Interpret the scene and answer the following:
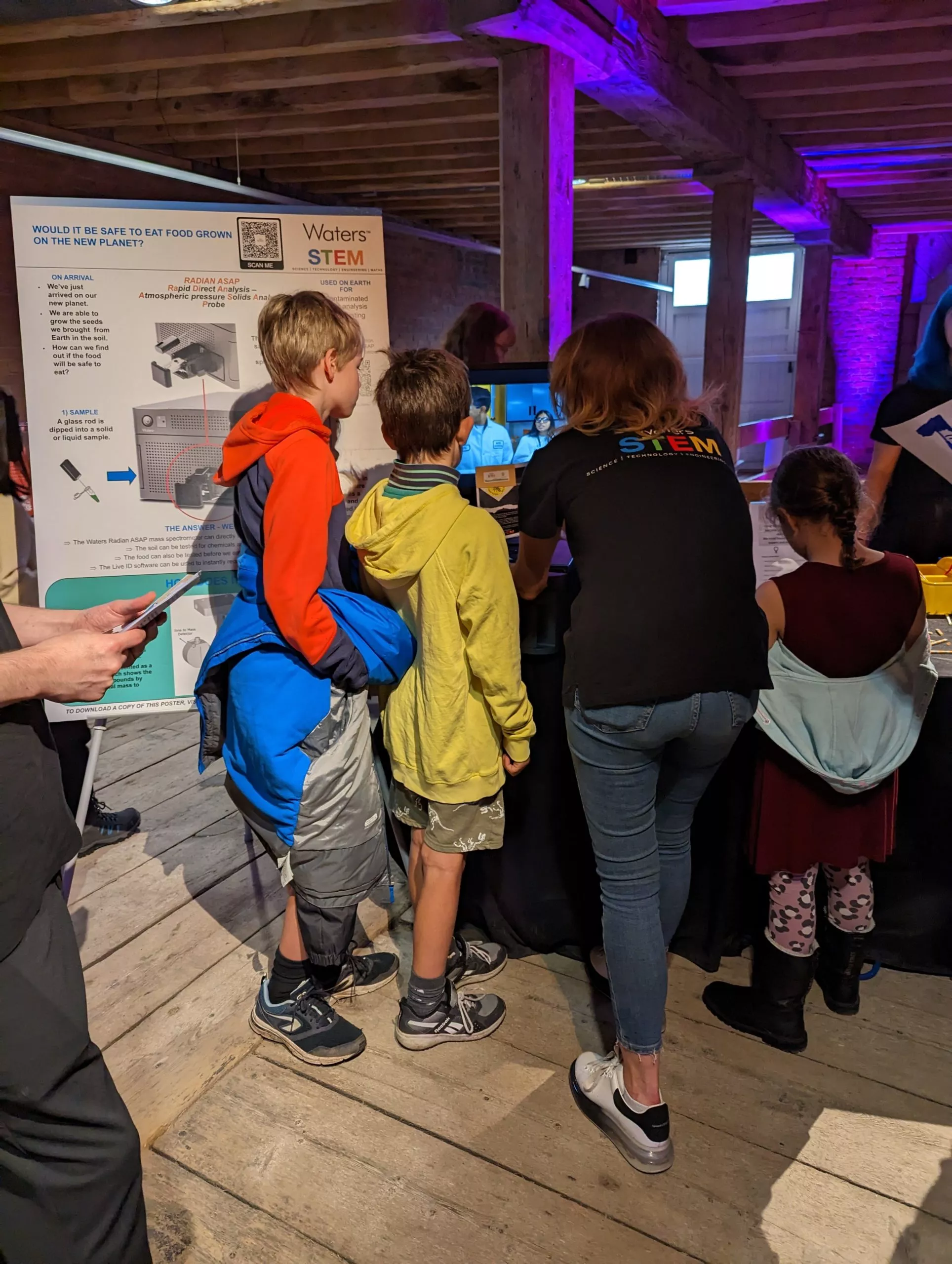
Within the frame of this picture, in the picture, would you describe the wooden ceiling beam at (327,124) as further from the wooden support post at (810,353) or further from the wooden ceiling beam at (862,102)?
the wooden support post at (810,353)

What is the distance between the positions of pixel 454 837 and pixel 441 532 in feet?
2.07

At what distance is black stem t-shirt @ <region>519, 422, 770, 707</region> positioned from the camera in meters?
1.43

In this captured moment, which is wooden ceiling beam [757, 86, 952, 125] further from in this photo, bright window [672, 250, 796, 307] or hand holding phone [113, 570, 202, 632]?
bright window [672, 250, 796, 307]

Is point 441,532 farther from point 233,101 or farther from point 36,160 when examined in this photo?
point 36,160

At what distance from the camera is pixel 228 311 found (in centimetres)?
236

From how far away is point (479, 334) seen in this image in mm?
2768

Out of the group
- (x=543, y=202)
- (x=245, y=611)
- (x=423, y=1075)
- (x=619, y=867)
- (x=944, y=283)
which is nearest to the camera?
(x=619, y=867)

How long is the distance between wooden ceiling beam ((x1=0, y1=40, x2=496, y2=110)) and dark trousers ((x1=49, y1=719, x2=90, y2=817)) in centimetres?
293

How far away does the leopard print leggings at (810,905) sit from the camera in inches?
73.4

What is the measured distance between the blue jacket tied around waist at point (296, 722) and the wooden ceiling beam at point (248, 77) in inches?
110

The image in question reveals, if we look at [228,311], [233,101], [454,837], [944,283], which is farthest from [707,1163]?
[944,283]

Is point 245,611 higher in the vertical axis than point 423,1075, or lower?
higher

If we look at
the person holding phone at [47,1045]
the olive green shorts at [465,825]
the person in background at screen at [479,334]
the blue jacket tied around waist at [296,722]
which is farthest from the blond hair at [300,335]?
the person in background at screen at [479,334]

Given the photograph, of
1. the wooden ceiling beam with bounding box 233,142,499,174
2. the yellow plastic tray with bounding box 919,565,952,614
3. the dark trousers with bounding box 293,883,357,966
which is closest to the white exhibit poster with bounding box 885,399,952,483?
the yellow plastic tray with bounding box 919,565,952,614
